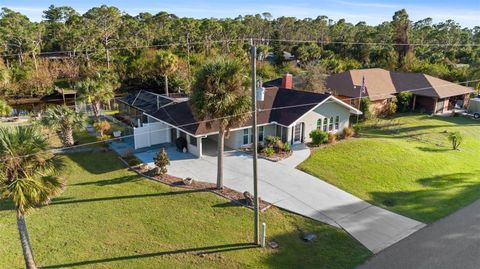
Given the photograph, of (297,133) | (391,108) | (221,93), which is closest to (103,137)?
(221,93)

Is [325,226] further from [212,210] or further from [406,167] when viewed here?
[406,167]

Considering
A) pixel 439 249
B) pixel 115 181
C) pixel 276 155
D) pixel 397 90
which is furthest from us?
pixel 397 90

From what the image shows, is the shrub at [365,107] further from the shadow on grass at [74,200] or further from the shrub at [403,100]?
the shadow on grass at [74,200]

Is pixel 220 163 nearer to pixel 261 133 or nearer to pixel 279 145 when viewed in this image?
pixel 279 145

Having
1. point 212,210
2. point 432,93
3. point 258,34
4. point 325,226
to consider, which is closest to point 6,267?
point 212,210

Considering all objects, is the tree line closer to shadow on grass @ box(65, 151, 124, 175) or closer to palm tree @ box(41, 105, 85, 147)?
palm tree @ box(41, 105, 85, 147)

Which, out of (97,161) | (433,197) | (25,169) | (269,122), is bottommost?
(433,197)
